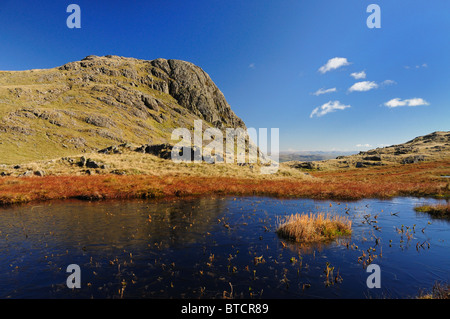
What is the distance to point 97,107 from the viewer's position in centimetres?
11238

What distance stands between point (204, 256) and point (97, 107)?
12562 cm

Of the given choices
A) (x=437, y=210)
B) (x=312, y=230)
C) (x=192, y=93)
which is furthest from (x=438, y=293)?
(x=192, y=93)

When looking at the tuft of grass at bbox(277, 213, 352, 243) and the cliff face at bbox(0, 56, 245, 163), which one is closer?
the tuft of grass at bbox(277, 213, 352, 243)

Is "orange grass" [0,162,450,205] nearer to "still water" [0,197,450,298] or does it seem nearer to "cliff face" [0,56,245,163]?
"still water" [0,197,450,298]

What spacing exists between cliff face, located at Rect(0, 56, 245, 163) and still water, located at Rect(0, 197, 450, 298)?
5675cm

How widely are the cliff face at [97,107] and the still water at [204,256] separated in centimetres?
5675

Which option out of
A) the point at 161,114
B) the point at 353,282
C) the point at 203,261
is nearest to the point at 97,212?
the point at 203,261

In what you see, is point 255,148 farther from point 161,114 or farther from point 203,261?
point 203,261

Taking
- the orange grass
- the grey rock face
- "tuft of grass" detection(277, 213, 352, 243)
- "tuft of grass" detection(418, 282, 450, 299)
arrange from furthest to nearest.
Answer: the grey rock face
the orange grass
"tuft of grass" detection(277, 213, 352, 243)
"tuft of grass" detection(418, 282, 450, 299)

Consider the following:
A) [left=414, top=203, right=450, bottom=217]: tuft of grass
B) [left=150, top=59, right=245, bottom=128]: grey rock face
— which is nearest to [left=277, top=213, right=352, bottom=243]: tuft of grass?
[left=414, top=203, right=450, bottom=217]: tuft of grass

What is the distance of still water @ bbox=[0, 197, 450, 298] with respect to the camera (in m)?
8.59

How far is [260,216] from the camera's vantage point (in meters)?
19.9

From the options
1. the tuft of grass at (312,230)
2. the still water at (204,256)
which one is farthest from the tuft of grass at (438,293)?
the tuft of grass at (312,230)

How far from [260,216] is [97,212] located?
51.4 ft
